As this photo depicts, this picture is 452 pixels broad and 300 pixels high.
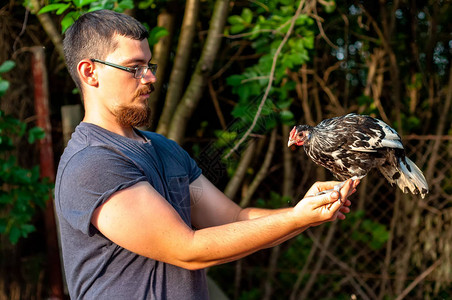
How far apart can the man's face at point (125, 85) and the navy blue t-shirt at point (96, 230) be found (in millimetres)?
80

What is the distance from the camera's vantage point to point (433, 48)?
428cm

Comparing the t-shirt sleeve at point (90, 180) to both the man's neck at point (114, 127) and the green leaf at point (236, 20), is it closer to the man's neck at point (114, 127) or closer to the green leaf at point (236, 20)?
the man's neck at point (114, 127)

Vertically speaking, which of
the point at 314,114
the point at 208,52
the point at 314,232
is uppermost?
the point at 208,52

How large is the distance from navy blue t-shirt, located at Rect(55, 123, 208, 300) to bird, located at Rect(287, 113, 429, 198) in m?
0.69

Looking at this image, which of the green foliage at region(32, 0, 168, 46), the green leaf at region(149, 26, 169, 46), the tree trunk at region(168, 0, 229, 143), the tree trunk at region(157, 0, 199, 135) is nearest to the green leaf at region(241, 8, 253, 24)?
the tree trunk at region(168, 0, 229, 143)

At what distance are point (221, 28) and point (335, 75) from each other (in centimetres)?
146

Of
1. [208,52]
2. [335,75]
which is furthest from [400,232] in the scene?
[208,52]

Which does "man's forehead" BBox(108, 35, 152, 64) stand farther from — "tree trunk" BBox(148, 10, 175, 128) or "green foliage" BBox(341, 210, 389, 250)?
"green foliage" BBox(341, 210, 389, 250)

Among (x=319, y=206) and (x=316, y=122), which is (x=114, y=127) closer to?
(x=319, y=206)

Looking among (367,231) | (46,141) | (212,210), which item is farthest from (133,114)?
(367,231)

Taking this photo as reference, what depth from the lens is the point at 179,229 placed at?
1456 millimetres

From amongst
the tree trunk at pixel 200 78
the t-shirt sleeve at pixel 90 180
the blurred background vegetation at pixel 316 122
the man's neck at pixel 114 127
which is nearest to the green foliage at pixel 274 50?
the tree trunk at pixel 200 78

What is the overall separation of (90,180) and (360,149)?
1.03 metres

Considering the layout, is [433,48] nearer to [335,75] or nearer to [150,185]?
[335,75]
